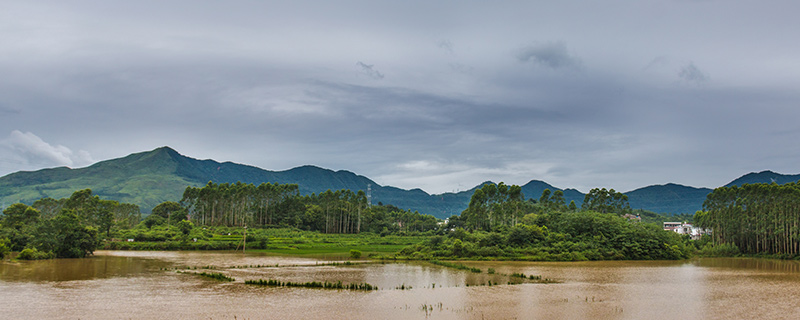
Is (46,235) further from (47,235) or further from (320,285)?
(320,285)

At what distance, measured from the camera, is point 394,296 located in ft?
75.6

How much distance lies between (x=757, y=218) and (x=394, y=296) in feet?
178

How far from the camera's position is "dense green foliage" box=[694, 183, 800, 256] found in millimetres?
52906

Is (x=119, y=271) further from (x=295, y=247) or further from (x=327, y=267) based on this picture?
(x=295, y=247)

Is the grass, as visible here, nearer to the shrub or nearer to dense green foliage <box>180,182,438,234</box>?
the shrub

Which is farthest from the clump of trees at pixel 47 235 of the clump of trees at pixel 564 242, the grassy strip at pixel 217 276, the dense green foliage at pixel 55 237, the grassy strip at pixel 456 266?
the grassy strip at pixel 456 266

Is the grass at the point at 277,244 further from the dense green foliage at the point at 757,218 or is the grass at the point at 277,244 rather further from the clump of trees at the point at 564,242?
the dense green foliage at the point at 757,218

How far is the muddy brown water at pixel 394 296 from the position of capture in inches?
738

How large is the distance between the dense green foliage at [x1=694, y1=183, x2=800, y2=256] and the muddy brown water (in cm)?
2426

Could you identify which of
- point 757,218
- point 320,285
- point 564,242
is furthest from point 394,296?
point 757,218

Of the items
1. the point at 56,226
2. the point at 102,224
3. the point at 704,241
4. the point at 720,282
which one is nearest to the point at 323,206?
the point at 102,224

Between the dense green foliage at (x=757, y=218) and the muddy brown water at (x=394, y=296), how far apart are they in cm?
2426

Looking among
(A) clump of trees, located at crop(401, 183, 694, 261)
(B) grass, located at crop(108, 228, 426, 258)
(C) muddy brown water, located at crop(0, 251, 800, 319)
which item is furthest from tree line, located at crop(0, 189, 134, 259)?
(A) clump of trees, located at crop(401, 183, 694, 261)

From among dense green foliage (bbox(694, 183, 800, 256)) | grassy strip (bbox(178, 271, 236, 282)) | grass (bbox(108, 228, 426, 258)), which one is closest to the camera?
grassy strip (bbox(178, 271, 236, 282))
